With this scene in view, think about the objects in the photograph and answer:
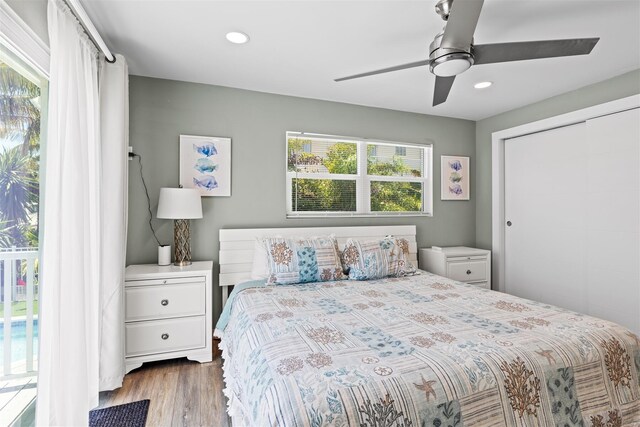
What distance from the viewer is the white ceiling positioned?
1.90 m

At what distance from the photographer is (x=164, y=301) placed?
8.07ft

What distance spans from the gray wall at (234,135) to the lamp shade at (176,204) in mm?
335

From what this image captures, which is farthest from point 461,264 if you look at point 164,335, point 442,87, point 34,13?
point 34,13

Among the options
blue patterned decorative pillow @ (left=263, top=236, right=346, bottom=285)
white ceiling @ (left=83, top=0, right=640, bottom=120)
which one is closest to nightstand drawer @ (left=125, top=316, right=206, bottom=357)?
blue patterned decorative pillow @ (left=263, top=236, right=346, bottom=285)

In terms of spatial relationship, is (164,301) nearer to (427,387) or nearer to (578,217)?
(427,387)

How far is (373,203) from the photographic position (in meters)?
3.73

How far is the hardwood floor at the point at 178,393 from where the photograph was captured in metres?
1.90

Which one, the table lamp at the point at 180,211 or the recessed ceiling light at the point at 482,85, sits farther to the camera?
the recessed ceiling light at the point at 482,85

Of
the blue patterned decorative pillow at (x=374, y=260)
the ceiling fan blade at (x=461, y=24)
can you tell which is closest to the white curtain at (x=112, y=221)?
the blue patterned decorative pillow at (x=374, y=260)

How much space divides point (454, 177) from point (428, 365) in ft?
10.7

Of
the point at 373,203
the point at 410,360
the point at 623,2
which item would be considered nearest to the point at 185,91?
the point at 373,203

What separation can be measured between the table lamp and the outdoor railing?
0.87m

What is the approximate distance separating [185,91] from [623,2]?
10.4 ft

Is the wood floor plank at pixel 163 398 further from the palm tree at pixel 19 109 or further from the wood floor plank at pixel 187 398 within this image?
the palm tree at pixel 19 109
